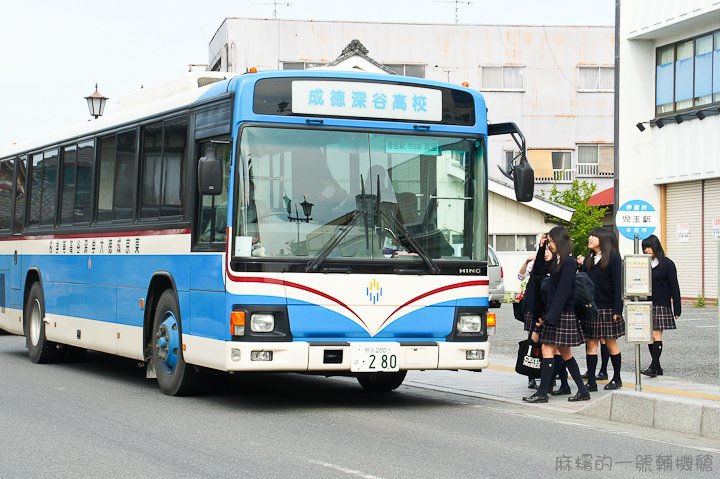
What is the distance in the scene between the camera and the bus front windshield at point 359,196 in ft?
40.7

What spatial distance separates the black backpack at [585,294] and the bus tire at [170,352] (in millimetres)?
4146

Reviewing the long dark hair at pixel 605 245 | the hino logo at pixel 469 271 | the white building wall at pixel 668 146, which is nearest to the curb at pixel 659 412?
the hino logo at pixel 469 271

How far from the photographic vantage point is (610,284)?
1460cm

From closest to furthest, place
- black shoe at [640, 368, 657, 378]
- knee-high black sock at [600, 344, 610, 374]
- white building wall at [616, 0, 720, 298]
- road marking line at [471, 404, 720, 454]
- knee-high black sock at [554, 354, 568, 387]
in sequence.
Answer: road marking line at [471, 404, 720, 454], knee-high black sock at [554, 354, 568, 387], knee-high black sock at [600, 344, 610, 374], black shoe at [640, 368, 657, 378], white building wall at [616, 0, 720, 298]

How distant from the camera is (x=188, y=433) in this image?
10875 millimetres

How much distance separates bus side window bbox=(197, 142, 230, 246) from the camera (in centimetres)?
1259

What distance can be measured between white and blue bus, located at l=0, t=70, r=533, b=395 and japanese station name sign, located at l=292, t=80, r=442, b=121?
0.04 ft

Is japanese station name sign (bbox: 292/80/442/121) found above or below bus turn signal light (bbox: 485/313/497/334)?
above

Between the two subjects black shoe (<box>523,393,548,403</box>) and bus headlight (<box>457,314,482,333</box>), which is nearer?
bus headlight (<box>457,314,482,333</box>)

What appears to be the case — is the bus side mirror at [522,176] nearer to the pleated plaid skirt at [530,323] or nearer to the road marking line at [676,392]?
Answer: the pleated plaid skirt at [530,323]

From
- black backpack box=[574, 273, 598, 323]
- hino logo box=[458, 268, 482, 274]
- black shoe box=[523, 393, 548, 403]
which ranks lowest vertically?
black shoe box=[523, 393, 548, 403]

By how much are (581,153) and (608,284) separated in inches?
1783

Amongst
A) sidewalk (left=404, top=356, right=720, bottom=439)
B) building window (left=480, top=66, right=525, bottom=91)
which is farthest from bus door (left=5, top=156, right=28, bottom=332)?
building window (left=480, top=66, right=525, bottom=91)

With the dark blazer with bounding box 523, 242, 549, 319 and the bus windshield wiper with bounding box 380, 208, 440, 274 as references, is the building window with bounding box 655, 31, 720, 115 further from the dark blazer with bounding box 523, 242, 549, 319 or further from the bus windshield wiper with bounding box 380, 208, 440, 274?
the bus windshield wiper with bounding box 380, 208, 440, 274
